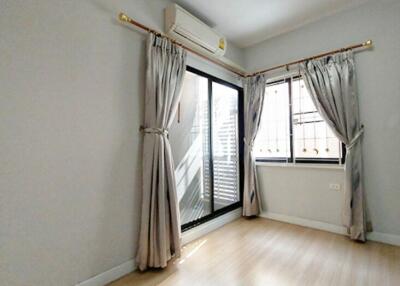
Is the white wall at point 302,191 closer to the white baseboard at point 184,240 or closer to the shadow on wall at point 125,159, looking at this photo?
the white baseboard at point 184,240

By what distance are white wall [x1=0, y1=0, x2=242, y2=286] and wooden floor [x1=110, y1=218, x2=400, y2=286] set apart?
21.6 inches

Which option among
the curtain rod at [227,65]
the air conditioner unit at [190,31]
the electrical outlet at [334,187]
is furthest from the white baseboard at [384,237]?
the air conditioner unit at [190,31]

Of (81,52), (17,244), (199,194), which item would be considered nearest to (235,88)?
(199,194)

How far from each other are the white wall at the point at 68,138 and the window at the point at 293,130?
84.9 inches

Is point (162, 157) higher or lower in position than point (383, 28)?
lower

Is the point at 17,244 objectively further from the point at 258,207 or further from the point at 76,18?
the point at 258,207

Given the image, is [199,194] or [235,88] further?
[235,88]

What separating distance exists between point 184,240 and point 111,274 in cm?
89

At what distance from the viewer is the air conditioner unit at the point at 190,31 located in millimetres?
2234

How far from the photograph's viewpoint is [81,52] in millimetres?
1665

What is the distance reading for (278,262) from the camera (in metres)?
2.06

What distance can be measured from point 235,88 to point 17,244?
3197mm

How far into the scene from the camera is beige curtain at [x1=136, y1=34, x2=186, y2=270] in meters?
1.93

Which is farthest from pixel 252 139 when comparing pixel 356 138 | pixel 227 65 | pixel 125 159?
pixel 125 159
